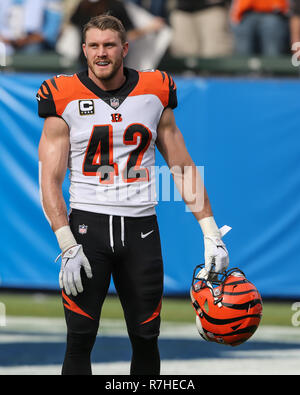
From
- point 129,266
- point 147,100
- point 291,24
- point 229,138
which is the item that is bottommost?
point 129,266

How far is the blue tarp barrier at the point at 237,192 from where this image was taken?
27.6 ft

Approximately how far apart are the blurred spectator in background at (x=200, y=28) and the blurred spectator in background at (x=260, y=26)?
206 millimetres

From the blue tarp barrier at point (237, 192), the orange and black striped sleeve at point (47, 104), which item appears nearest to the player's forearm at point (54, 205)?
the orange and black striped sleeve at point (47, 104)

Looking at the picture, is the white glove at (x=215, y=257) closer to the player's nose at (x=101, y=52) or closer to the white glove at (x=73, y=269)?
the white glove at (x=73, y=269)

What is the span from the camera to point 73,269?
160 inches

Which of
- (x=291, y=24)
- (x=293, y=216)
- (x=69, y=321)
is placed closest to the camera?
(x=69, y=321)

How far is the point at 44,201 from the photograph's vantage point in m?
4.24

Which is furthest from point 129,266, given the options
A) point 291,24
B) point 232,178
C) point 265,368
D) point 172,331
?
point 291,24

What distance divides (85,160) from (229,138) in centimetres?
445

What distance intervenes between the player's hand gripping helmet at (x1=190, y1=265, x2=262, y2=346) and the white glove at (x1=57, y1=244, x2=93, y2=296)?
615 mm

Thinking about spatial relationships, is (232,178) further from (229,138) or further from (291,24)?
(291,24)

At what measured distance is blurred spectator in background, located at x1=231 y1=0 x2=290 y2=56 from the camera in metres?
9.14

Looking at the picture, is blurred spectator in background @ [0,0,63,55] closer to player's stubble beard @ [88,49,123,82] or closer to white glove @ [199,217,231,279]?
player's stubble beard @ [88,49,123,82]

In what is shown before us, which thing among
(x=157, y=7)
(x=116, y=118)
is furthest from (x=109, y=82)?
(x=157, y=7)
